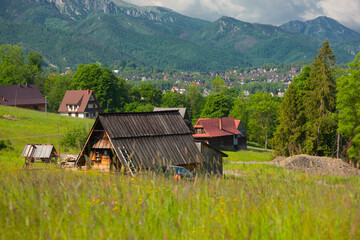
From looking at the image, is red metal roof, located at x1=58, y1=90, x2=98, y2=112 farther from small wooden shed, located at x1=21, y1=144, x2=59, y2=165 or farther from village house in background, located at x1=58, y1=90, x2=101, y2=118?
small wooden shed, located at x1=21, y1=144, x2=59, y2=165

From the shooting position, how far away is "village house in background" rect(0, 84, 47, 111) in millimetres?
88125

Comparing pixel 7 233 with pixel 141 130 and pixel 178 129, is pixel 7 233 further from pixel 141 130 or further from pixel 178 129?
pixel 178 129

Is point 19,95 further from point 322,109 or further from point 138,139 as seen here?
point 138,139

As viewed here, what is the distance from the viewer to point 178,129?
30.8m

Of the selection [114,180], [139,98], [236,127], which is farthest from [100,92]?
[114,180]

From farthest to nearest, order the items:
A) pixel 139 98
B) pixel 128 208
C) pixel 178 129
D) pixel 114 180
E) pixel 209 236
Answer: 1. pixel 139 98
2. pixel 178 129
3. pixel 114 180
4. pixel 128 208
5. pixel 209 236

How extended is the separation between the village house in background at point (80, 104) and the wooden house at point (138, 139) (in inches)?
2610

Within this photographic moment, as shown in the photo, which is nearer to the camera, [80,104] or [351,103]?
[351,103]

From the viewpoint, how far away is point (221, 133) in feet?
261

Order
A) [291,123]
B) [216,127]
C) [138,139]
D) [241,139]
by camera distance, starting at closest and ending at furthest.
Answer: [138,139] → [291,123] → [216,127] → [241,139]

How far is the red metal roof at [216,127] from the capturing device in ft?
256

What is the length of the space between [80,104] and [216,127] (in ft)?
117

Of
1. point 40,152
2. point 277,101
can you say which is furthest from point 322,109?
point 277,101

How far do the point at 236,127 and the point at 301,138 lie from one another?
98.5 ft
